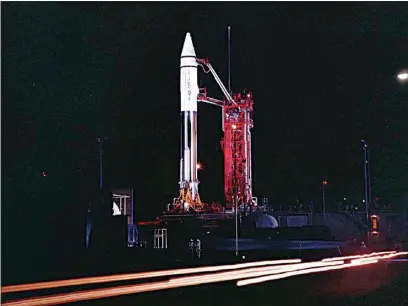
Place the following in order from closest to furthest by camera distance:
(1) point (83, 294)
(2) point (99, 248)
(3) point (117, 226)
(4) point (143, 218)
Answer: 1. (1) point (83, 294)
2. (2) point (99, 248)
3. (3) point (117, 226)
4. (4) point (143, 218)

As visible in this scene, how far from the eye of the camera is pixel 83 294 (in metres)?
14.0

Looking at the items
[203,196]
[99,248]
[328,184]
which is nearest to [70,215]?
[99,248]

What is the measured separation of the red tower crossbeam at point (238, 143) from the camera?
67.4m

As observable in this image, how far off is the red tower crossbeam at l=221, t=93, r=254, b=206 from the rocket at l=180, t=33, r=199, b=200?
13.5ft

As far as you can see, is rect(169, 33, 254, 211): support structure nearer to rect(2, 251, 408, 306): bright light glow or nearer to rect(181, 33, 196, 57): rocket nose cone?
rect(181, 33, 196, 57): rocket nose cone

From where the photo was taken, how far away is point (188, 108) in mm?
65875

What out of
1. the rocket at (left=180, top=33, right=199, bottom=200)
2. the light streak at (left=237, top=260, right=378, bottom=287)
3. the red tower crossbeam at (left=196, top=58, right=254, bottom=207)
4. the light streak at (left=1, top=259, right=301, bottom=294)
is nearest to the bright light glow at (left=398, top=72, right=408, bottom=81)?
the light streak at (left=237, top=260, right=378, bottom=287)

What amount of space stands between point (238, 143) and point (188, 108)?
675 cm

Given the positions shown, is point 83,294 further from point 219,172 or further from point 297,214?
point 219,172

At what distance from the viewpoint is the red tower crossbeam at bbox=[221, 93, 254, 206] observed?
67.4 m

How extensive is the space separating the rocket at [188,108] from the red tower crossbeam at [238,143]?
4.12 m

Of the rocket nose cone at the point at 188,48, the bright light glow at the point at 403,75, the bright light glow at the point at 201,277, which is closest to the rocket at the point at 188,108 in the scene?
the rocket nose cone at the point at 188,48

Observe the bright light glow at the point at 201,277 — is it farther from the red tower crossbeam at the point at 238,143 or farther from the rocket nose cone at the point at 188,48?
the rocket nose cone at the point at 188,48

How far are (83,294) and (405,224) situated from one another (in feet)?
140
